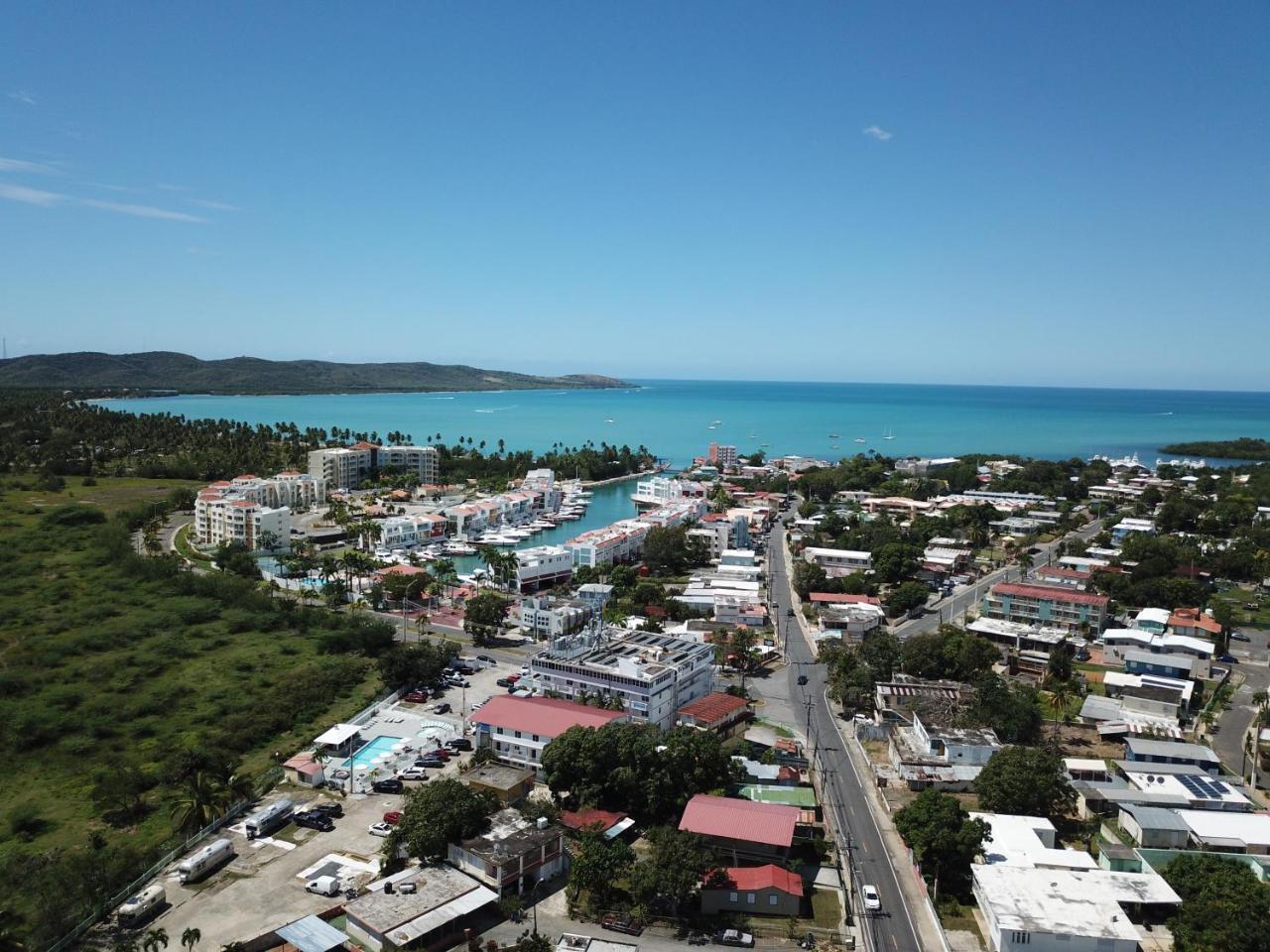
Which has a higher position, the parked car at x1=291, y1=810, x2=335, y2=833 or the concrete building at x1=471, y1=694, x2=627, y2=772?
the concrete building at x1=471, y1=694, x2=627, y2=772

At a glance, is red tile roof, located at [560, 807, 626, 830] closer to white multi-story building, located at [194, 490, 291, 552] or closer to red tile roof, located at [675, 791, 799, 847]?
red tile roof, located at [675, 791, 799, 847]

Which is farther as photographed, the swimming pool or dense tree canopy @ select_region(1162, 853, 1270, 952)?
the swimming pool

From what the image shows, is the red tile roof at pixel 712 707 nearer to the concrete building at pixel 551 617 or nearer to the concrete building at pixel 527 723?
the concrete building at pixel 527 723

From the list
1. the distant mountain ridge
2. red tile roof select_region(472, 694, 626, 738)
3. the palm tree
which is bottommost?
the palm tree

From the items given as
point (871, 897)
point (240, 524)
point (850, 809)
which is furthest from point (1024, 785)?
point (240, 524)

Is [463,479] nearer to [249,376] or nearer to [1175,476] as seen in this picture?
[1175,476]

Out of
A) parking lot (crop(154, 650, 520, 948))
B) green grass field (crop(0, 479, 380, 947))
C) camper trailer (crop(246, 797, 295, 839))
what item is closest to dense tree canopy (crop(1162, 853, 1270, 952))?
parking lot (crop(154, 650, 520, 948))
